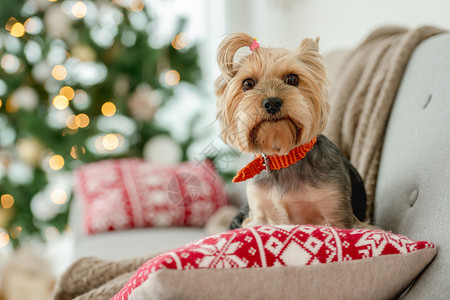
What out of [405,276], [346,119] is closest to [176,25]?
[346,119]

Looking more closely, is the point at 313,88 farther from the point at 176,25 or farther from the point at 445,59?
the point at 176,25

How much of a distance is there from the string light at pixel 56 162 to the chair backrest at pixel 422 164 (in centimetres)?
221

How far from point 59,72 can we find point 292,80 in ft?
7.71

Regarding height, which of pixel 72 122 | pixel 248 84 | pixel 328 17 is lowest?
pixel 72 122

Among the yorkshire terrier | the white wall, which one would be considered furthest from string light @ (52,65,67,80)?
the yorkshire terrier

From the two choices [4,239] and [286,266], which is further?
[4,239]

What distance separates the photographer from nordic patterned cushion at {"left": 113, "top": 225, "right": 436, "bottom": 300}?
75cm

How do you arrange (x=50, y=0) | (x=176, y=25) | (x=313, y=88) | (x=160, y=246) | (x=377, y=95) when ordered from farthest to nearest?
(x=176, y=25)
(x=50, y=0)
(x=160, y=246)
(x=377, y=95)
(x=313, y=88)

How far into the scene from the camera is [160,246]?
201 cm

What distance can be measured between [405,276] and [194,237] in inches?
54.8

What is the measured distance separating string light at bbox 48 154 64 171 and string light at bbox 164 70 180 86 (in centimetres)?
88

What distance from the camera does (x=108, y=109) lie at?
3102 mm

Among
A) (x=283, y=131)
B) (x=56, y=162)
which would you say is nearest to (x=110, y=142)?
(x=56, y=162)

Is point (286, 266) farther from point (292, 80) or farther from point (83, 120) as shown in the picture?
point (83, 120)
